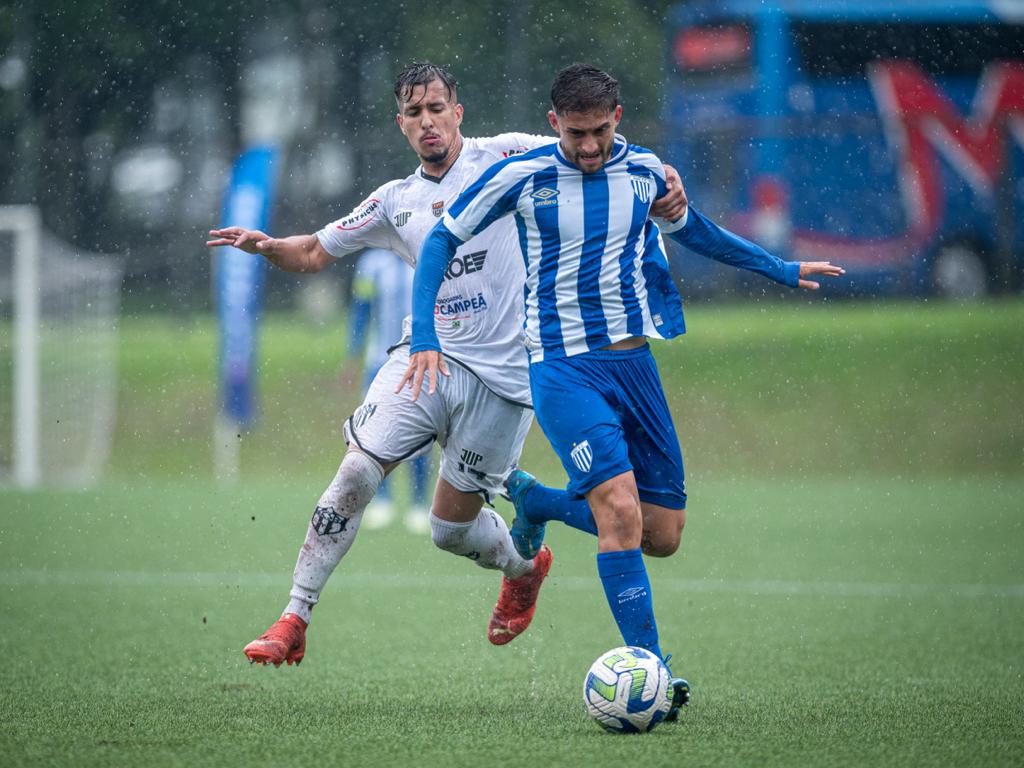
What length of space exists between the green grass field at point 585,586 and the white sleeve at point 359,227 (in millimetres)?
1687

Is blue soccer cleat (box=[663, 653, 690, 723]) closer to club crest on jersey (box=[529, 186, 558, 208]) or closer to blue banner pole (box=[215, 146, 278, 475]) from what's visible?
club crest on jersey (box=[529, 186, 558, 208])

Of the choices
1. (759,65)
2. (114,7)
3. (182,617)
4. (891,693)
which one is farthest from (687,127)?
(891,693)

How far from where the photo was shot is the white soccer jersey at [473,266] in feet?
19.0

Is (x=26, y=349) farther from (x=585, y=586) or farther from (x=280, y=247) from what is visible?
(x=280, y=247)

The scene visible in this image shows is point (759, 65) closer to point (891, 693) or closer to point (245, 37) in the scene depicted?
point (245, 37)

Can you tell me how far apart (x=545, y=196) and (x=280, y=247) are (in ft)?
4.01

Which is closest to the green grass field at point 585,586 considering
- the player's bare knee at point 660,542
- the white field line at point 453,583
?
the white field line at point 453,583

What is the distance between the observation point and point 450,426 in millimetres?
5867

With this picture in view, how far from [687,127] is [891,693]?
1234cm

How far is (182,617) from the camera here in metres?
7.34

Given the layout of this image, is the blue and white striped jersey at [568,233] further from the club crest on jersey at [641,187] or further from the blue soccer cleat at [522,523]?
the blue soccer cleat at [522,523]

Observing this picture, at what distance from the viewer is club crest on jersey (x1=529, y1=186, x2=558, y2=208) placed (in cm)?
513

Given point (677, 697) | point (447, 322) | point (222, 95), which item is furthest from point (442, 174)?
point (222, 95)

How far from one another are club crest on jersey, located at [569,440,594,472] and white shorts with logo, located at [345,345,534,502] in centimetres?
85
